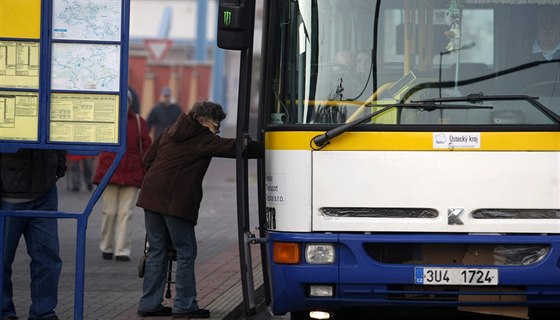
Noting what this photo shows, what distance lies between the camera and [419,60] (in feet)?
25.7

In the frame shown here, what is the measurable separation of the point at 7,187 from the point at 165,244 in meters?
1.36

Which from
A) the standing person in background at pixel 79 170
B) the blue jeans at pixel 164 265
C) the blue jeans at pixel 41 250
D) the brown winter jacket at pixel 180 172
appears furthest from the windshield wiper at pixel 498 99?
the standing person in background at pixel 79 170

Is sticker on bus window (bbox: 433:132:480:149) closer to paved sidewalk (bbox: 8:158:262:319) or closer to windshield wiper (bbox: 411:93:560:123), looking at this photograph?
windshield wiper (bbox: 411:93:560:123)

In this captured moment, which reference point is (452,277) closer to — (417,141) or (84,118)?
(417,141)

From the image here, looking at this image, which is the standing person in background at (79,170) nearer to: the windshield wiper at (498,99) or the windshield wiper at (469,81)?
the windshield wiper at (469,81)

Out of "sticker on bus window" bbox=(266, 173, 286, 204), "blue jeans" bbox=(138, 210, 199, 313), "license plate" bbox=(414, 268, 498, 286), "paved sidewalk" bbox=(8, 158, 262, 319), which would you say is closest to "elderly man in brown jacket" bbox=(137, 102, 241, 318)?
"blue jeans" bbox=(138, 210, 199, 313)

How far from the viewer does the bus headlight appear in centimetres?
765

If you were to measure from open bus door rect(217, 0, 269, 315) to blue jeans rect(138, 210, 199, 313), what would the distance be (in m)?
1.32

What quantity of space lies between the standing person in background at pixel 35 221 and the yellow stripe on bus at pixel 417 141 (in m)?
2.00

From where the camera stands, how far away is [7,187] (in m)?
8.59

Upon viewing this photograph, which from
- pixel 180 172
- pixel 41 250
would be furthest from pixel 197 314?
pixel 41 250

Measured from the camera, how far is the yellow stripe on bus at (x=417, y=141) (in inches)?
297

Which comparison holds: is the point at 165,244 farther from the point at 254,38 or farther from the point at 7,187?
the point at 254,38

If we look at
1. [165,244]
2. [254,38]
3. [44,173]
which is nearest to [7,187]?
[44,173]
